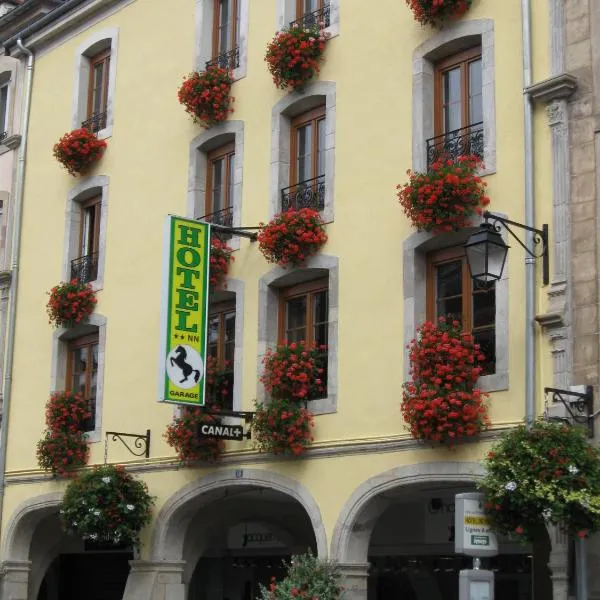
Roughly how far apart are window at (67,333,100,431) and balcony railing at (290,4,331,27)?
5962mm

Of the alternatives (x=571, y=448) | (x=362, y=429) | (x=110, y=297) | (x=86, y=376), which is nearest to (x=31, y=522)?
(x=86, y=376)

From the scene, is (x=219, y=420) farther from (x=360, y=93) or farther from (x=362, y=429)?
(x=360, y=93)

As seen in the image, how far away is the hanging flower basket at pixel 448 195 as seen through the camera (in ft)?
48.0

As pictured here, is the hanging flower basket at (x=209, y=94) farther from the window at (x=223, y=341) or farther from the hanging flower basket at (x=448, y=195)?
the hanging flower basket at (x=448, y=195)

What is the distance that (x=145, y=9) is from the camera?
2089 cm

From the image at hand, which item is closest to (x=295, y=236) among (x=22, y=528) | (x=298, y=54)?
(x=298, y=54)

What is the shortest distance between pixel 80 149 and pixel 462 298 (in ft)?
26.9

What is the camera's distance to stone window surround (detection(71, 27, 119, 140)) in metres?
21.1

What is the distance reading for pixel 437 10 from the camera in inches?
613

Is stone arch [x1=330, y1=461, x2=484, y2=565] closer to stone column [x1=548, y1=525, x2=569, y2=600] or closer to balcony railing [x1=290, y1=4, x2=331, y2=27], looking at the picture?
stone column [x1=548, y1=525, x2=569, y2=600]

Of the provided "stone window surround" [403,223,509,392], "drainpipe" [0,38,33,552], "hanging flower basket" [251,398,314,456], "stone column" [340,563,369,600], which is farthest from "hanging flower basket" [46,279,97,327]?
"stone column" [340,563,369,600]

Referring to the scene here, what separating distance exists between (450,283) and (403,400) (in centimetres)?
159

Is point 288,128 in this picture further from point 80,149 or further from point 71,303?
point 71,303

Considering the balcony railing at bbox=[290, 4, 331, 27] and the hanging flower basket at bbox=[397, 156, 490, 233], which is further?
the balcony railing at bbox=[290, 4, 331, 27]
